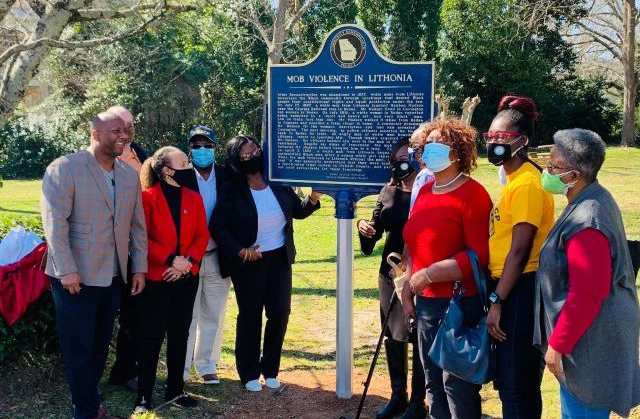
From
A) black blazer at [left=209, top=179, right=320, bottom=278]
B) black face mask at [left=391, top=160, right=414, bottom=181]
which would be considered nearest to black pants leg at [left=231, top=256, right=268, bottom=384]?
black blazer at [left=209, top=179, right=320, bottom=278]

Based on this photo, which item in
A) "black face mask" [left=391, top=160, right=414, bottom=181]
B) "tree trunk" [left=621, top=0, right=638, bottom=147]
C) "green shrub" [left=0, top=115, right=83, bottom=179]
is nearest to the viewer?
"black face mask" [left=391, top=160, right=414, bottom=181]

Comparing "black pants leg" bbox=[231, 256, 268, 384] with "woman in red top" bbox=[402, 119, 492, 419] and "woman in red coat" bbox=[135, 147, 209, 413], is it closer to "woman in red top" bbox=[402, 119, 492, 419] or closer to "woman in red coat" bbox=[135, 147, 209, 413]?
"woman in red coat" bbox=[135, 147, 209, 413]

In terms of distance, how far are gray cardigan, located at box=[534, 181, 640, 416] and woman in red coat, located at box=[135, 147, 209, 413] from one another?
2498 millimetres

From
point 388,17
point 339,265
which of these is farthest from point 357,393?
point 388,17

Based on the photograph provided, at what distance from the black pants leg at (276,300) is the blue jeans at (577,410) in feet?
7.89

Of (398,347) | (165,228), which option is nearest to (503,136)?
(398,347)

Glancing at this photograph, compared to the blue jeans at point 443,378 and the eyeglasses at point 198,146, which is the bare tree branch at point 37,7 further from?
the blue jeans at point 443,378

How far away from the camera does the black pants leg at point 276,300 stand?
5.33 meters

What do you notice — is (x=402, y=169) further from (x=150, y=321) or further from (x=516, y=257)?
(x=150, y=321)

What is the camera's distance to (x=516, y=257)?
3611 mm

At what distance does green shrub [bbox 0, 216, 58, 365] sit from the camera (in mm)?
4891

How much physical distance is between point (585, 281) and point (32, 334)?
3.78 metres

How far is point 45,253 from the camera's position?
4605 millimetres

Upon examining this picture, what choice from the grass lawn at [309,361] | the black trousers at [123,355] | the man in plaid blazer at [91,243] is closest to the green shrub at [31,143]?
the grass lawn at [309,361]
